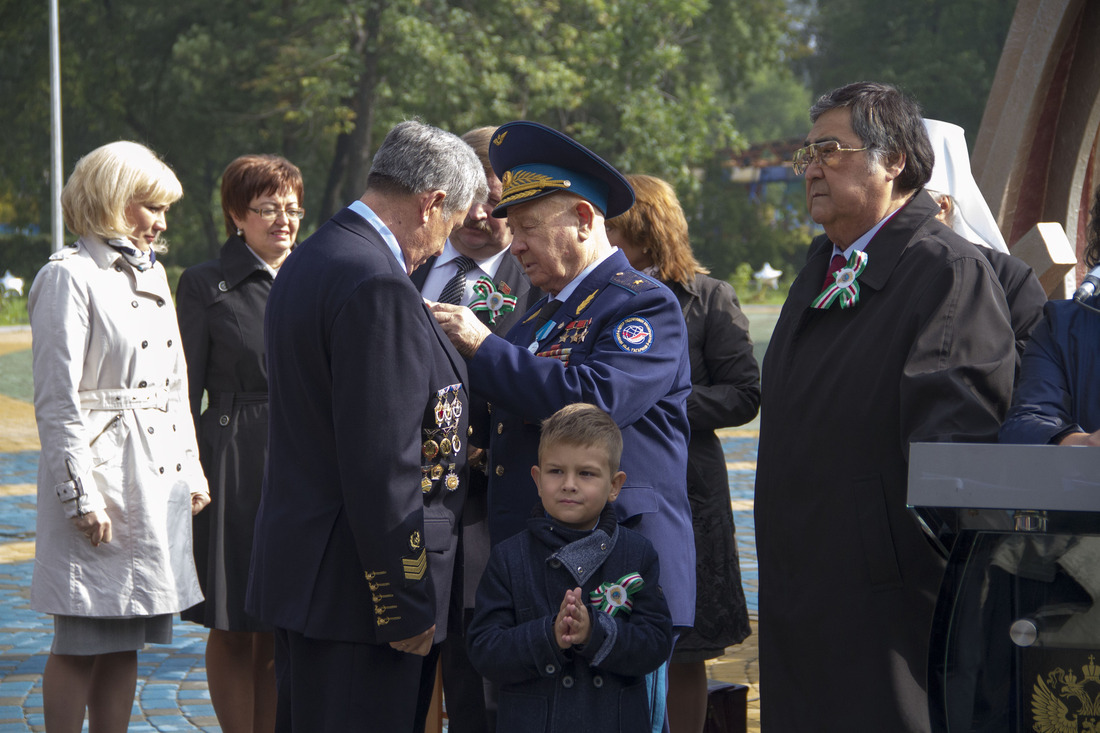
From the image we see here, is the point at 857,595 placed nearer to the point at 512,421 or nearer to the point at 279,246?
the point at 512,421

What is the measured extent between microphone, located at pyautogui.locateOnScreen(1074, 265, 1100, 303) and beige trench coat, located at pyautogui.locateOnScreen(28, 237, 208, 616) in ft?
8.72

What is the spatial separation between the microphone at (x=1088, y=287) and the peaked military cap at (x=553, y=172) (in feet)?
3.72

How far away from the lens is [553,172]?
320cm

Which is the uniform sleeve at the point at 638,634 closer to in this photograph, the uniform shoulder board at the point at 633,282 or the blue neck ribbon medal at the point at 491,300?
the uniform shoulder board at the point at 633,282

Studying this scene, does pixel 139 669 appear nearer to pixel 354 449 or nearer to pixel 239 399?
pixel 239 399

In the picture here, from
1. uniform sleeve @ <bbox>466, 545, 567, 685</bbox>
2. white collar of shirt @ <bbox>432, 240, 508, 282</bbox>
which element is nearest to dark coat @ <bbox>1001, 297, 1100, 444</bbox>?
uniform sleeve @ <bbox>466, 545, 567, 685</bbox>

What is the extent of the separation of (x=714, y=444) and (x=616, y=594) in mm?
1523

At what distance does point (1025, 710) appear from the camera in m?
1.94

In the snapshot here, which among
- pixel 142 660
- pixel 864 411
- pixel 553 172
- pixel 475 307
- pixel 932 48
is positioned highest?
pixel 932 48

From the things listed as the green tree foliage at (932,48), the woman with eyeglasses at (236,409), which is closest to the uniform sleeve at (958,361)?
the woman with eyeglasses at (236,409)

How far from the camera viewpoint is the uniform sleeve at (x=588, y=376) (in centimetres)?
301

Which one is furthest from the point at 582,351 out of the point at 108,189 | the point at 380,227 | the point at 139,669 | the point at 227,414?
the point at 139,669

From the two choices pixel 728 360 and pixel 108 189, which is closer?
pixel 108 189

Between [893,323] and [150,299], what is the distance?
8.01ft
